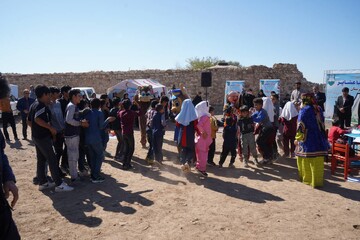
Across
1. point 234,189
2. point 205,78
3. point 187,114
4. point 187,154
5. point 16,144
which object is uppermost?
point 205,78

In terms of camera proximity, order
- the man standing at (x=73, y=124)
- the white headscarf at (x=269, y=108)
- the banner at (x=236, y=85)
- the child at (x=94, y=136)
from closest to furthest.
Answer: the man standing at (x=73, y=124) < the child at (x=94, y=136) < the white headscarf at (x=269, y=108) < the banner at (x=236, y=85)

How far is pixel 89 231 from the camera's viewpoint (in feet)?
11.9

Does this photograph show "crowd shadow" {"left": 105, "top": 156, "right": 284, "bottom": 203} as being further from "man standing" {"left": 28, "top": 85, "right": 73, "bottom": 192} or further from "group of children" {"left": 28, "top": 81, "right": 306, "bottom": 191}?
"man standing" {"left": 28, "top": 85, "right": 73, "bottom": 192}

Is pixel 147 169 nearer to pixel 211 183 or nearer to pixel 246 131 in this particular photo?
pixel 211 183

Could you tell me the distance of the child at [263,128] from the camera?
6.50m

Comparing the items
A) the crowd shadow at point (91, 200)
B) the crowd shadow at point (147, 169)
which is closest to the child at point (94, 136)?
the crowd shadow at point (91, 200)

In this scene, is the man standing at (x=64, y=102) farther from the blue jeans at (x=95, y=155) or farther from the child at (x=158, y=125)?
the child at (x=158, y=125)

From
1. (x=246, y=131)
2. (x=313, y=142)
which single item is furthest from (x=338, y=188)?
(x=246, y=131)

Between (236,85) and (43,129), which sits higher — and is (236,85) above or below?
above

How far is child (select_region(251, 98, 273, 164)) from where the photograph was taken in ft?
21.3

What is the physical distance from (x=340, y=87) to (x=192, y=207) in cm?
912

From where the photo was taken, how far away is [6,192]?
215cm

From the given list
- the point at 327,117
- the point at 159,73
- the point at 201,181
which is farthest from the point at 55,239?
the point at 159,73

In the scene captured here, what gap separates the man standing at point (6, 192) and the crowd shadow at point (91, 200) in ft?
6.03
